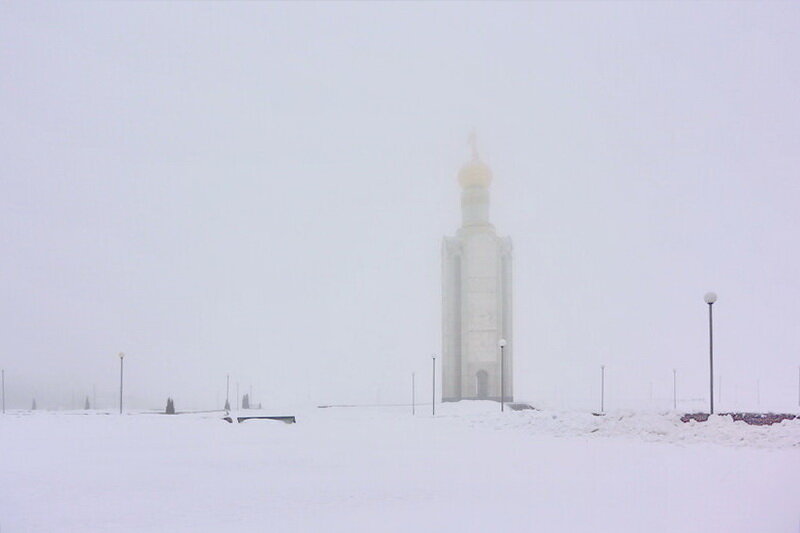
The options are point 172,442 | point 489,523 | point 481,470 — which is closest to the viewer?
point 489,523

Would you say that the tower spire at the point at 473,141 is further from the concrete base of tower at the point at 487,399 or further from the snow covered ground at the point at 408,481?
the snow covered ground at the point at 408,481

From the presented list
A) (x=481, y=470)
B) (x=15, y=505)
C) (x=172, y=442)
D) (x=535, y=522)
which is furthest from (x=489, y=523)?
(x=172, y=442)

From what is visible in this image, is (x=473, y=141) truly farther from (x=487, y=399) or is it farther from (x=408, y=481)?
(x=408, y=481)

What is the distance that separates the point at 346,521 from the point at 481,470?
15.8 feet

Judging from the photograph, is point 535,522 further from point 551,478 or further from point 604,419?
point 604,419

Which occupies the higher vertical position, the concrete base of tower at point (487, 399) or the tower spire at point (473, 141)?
the tower spire at point (473, 141)

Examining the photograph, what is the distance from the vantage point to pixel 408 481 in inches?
412

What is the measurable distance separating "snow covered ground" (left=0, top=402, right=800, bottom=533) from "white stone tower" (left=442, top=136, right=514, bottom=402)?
32.1 m

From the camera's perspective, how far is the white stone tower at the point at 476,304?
170 feet

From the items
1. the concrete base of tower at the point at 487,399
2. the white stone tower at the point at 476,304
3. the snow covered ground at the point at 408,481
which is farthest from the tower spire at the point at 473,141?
the snow covered ground at the point at 408,481

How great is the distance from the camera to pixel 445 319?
176 ft

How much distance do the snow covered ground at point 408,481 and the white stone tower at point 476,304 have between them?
32.1 m

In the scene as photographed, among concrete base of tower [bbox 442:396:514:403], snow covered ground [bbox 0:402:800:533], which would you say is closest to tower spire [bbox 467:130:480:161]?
concrete base of tower [bbox 442:396:514:403]

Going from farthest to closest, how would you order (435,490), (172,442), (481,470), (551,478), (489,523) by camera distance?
(172,442), (481,470), (551,478), (435,490), (489,523)
